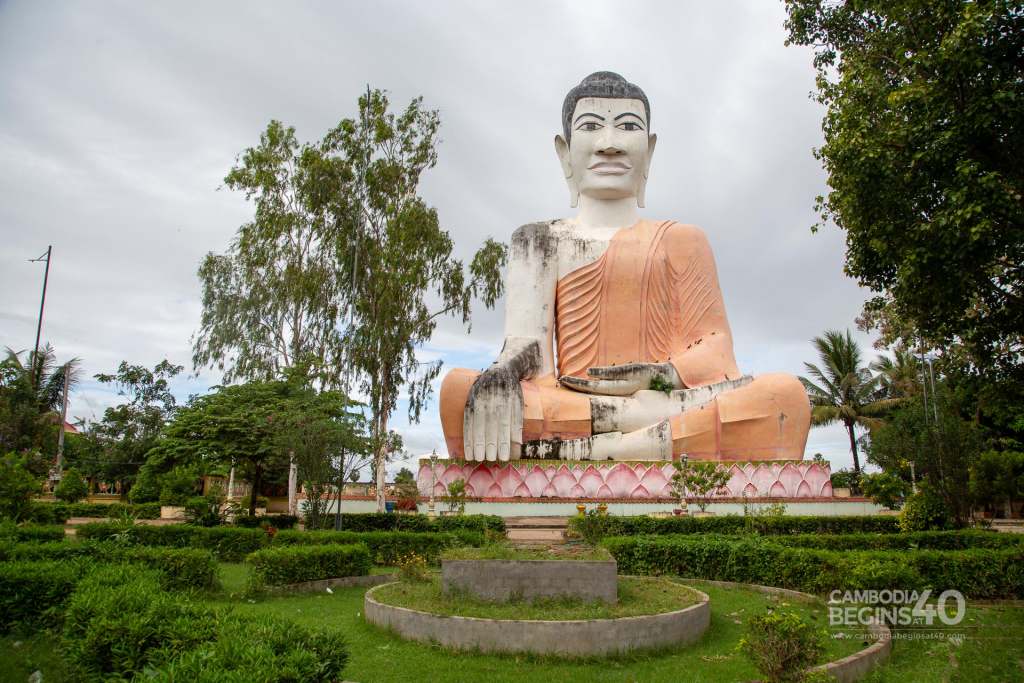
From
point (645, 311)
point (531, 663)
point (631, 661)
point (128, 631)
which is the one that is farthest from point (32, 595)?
point (645, 311)

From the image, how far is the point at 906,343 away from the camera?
17328 millimetres

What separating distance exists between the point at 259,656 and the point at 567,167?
17.3 m

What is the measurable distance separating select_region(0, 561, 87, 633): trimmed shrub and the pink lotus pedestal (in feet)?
32.0

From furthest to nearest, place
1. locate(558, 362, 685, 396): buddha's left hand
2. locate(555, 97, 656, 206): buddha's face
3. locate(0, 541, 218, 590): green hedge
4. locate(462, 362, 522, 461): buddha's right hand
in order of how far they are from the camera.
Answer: locate(555, 97, 656, 206): buddha's face → locate(558, 362, 685, 396): buddha's left hand → locate(462, 362, 522, 461): buddha's right hand → locate(0, 541, 218, 590): green hedge

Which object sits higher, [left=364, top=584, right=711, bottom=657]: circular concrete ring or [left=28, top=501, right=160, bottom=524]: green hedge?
[left=28, top=501, right=160, bottom=524]: green hedge

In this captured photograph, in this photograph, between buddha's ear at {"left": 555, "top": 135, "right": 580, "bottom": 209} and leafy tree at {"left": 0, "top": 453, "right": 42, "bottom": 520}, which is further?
buddha's ear at {"left": 555, "top": 135, "right": 580, "bottom": 209}

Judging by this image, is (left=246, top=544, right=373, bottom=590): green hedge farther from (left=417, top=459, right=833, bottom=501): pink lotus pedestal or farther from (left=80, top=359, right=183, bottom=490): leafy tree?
(left=80, top=359, right=183, bottom=490): leafy tree

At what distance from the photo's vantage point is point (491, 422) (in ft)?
50.1

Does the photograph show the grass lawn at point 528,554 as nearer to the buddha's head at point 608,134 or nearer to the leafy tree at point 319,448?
the leafy tree at point 319,448

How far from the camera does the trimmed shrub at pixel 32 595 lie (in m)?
6.12

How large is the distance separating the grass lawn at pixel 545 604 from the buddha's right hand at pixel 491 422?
7.63 meters

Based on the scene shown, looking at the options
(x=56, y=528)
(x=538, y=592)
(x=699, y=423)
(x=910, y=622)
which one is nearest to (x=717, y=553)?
(x=910, y=622)

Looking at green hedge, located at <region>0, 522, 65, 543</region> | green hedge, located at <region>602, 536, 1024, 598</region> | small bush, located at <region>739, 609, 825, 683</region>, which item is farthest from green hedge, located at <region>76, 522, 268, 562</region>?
small bush, located at <region>739, 609, 825, 683</region>

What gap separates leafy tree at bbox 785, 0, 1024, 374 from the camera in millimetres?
8328
